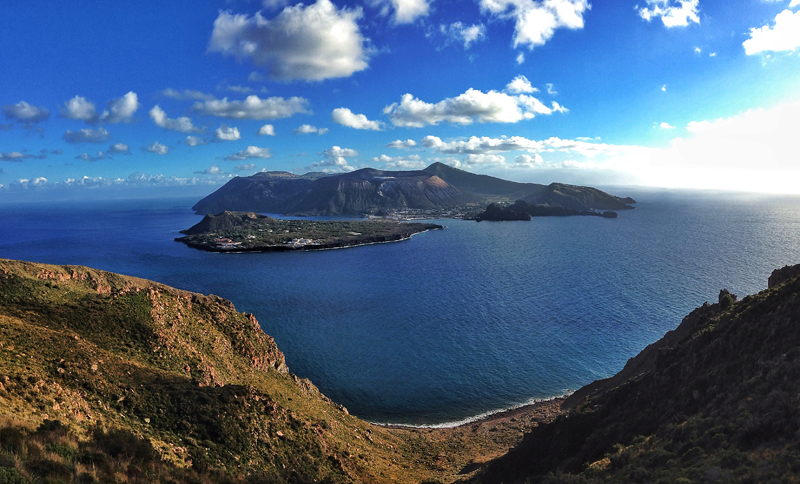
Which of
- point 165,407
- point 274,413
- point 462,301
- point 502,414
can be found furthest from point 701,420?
point 462,301

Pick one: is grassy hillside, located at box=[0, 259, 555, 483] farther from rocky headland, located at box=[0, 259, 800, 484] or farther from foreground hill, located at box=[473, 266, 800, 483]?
foreground hill, located at box=[473, 266, 800, 483]

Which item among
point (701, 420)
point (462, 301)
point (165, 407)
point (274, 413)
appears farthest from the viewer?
point (462, 301)

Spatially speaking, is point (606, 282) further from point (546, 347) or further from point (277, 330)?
point (277, 330)

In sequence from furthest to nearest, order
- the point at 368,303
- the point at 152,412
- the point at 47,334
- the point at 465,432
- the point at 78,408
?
1. the point at 368,303
2. the point at 465,432
3. the point at 47,334
4. the point at 152,412
5. the point at 78,408

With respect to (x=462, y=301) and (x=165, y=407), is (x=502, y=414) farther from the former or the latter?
(x=462, y=301)

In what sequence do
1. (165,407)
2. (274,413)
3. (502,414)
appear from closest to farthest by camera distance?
(165,407)
(274,413)
(502,414)

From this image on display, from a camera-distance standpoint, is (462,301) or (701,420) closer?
(701,420)

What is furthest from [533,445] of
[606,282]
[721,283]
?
[721,283]
